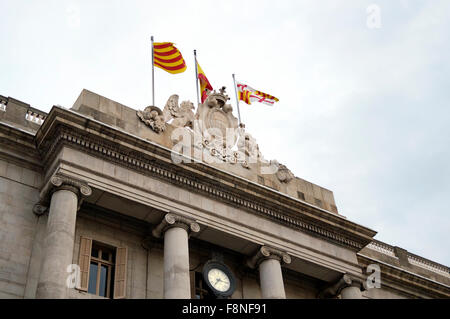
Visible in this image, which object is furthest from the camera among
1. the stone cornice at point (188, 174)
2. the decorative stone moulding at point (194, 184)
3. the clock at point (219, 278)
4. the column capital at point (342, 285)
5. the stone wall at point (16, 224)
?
the column capital at point (342, 285)

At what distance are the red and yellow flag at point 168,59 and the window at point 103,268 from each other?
979cm

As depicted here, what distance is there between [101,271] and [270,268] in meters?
6.90

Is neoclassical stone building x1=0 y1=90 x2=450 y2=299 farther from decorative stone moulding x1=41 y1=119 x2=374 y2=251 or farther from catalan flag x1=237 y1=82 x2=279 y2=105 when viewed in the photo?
catalan flag x1=237 y1=82 x2=279 y2=105

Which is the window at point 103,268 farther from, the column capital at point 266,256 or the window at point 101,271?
the column capital at point 266,256

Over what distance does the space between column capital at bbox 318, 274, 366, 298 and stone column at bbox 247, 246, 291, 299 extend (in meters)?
3.30

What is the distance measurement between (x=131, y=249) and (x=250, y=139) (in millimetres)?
8314

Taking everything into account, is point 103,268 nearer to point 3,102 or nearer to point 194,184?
point 194,184

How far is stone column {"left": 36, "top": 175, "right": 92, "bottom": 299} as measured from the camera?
74.2ft

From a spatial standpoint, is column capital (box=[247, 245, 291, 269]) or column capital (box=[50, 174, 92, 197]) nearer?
column capital (box=[50, 174, 92, 197])

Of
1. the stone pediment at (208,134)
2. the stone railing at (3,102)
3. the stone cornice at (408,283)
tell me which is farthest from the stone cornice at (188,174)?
the stone cornice at (408,283)

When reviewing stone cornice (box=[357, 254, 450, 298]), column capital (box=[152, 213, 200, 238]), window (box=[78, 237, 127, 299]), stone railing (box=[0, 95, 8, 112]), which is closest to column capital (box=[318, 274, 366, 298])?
stone cornice (box=[357, 254, 450, 298])

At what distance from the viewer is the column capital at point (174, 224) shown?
27.3m

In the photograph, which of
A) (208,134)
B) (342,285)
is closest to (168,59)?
(208,134)
